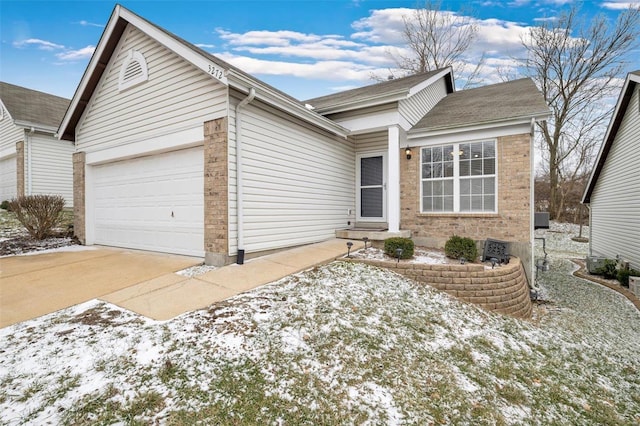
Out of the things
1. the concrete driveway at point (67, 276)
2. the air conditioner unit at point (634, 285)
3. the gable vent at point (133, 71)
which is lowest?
the air conditioner unit at point (634, 285)

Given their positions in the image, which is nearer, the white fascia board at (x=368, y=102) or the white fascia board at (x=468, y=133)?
the white fascia board at (x=468, y=133)

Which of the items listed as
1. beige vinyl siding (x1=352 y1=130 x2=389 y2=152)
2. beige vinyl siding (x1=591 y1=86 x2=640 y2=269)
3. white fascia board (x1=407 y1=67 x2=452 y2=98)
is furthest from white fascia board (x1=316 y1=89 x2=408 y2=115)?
beige vinyl siding (x1=591 y1=86 x2=640 y2=269)

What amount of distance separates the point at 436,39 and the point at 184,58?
20.1 m

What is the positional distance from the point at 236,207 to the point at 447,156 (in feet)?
19.9

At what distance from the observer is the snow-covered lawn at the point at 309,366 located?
97.3 inches

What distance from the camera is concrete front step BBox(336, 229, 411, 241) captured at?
26.5 ft

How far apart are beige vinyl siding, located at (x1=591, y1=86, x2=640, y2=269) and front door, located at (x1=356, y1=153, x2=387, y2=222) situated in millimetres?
8279

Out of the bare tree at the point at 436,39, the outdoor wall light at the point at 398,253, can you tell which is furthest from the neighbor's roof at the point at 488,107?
the bare tree at the point at 436,39

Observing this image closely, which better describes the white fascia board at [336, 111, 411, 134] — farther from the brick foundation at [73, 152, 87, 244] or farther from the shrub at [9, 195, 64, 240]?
the shrub at [9, 195, 64, 240]

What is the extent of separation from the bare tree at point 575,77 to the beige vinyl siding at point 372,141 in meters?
18.6

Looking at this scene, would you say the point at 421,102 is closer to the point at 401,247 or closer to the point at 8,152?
the point at 401,247

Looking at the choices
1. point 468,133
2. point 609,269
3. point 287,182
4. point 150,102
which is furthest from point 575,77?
point 150,102

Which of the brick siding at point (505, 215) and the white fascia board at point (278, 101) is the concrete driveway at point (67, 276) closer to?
the white fascia board at point (278, 101)

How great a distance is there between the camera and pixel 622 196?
1102 cm
